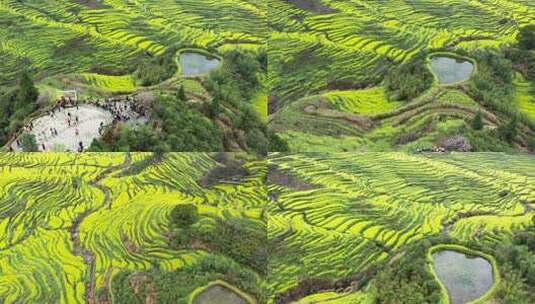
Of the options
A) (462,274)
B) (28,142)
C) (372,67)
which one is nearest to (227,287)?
(462,274)

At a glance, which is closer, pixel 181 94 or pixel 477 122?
pixel 477 122

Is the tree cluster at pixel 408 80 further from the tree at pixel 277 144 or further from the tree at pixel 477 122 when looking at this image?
the tree at pixel 277 144

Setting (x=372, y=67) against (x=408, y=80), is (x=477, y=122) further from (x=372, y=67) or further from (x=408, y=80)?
(x=372, y=67)

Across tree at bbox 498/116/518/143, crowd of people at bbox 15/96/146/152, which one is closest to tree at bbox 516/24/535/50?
tree at bbox 498/116/518/143

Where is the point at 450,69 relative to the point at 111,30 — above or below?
below

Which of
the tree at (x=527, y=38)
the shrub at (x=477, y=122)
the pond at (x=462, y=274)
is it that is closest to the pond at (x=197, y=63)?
the shrub at (x=477, y=122)

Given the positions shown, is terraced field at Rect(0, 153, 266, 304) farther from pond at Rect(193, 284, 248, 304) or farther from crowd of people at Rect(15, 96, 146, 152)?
crowd of people at Rect(15, 96, 146, 152)
